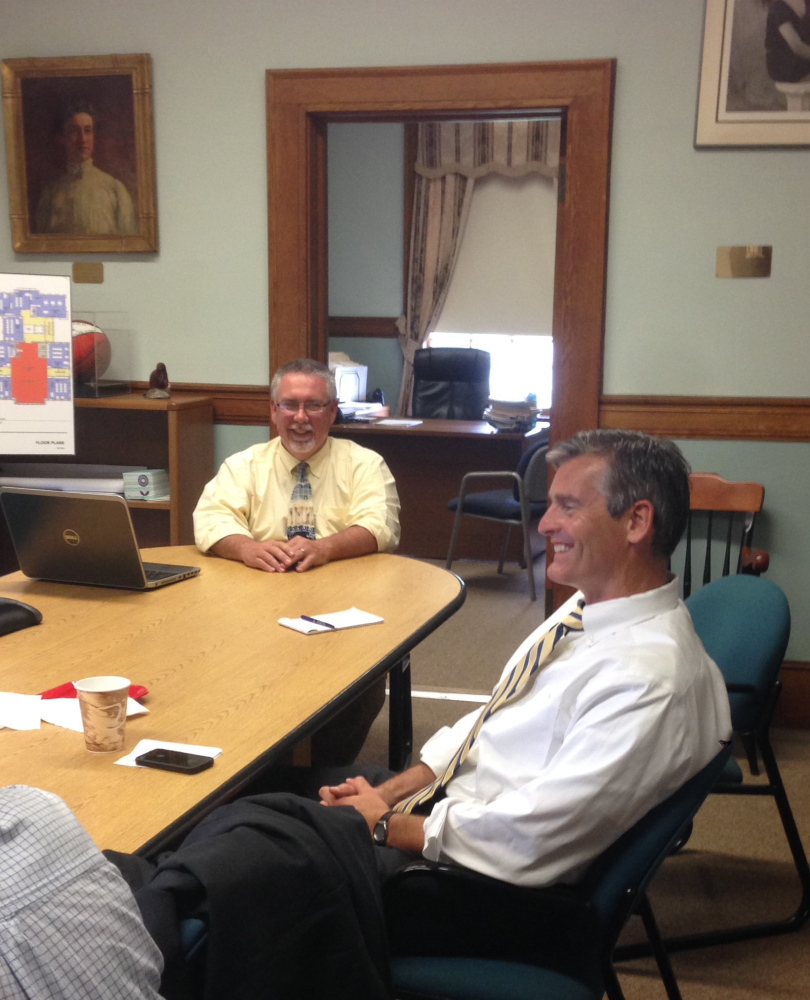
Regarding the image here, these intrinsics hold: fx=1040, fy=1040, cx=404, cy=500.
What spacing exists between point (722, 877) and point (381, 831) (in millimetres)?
1410

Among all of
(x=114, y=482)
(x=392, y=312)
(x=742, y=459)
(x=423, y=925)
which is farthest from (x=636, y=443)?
(x=392, y=312)

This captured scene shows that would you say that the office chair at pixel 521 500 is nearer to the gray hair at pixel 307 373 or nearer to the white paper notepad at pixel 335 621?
the gray hair at pixel 307 373

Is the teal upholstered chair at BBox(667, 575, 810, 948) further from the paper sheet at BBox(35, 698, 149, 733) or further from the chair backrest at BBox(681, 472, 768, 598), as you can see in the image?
the paper sheet at BBox(35, 698, 149, 733)

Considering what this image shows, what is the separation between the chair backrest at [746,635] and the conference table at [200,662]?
600 millimetres

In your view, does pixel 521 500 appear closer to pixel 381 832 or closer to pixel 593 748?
pixel 381 832

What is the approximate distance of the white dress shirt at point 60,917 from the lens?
706mm

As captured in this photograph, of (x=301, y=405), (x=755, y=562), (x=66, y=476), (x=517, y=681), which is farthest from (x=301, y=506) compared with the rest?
(x=517, y=681)

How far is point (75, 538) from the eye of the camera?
243cm

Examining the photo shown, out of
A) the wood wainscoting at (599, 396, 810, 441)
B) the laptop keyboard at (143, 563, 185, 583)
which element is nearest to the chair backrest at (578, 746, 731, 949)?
the laptop keyboard at (143, 563, 185, 583)

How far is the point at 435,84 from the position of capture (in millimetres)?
3758

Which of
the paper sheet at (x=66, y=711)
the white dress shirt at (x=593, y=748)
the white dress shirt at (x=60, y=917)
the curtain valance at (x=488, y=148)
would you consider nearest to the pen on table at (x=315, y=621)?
the paper sheet at (x=66, y=711)

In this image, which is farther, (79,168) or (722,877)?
(79,168)

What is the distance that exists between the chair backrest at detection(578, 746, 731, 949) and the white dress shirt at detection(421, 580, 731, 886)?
2cm

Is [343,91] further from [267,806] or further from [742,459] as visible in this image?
[267,806]
